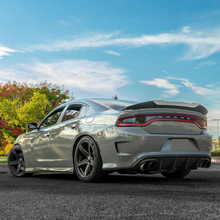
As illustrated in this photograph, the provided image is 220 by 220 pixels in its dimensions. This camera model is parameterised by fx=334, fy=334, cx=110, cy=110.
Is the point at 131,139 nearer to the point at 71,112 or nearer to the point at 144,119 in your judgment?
the point at 144,119

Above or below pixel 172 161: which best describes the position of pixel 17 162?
below

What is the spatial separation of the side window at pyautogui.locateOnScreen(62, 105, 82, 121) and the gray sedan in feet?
0.08

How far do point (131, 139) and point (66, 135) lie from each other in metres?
1.60

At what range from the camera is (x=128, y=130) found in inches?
208

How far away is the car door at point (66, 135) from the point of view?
619cm

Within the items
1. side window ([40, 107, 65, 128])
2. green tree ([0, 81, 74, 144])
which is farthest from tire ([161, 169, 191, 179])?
green tree ([0, 81, 74, 144])

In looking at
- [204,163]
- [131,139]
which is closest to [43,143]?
[131,139]

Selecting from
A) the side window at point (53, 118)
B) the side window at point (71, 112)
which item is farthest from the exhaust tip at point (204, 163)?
the side window at point (53, 118)

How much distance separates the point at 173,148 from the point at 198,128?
716 millimetres

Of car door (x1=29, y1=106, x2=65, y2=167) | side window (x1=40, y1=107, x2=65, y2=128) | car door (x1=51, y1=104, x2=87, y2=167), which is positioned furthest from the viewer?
side window (x1=40, y1=107, x2=65, y2=128)

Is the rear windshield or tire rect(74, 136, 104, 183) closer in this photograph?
tire rect(74, 136, 104, 183)

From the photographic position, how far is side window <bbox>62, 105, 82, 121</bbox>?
6.51m

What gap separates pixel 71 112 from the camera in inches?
263

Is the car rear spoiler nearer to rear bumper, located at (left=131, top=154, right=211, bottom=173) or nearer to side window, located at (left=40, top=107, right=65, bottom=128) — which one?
rear bumper, located at (left=131, top=154, right=211, bottom=173)
